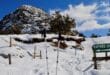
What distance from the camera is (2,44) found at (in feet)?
110

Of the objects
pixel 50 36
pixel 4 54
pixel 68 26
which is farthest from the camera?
pixel 68 26

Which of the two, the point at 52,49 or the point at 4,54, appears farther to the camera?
the point at 52,49

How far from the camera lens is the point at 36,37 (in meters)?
40.5

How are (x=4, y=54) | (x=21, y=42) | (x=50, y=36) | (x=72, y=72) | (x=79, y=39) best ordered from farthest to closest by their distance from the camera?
(x=79, y=39)
(x=50, y=36)
(x=21, y=42)
(x=4, y=54)
(x=72, y=72)

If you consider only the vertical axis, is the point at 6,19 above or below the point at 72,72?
above

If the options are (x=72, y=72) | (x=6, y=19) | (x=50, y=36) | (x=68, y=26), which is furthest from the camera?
(x=6, y=19)

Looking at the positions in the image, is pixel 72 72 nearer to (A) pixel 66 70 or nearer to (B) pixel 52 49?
(A) pixel 66 70

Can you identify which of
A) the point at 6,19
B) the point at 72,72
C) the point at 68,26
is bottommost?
the point at 72,72

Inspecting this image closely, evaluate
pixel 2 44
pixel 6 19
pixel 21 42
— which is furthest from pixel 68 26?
pixel 6 19

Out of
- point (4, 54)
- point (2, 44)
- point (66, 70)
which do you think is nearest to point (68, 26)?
point (2, 44)

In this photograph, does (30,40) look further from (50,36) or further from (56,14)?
(56,14)

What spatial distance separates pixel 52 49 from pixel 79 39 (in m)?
11.4

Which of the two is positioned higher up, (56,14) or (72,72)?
(56,14)

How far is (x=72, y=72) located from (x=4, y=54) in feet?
39.2
